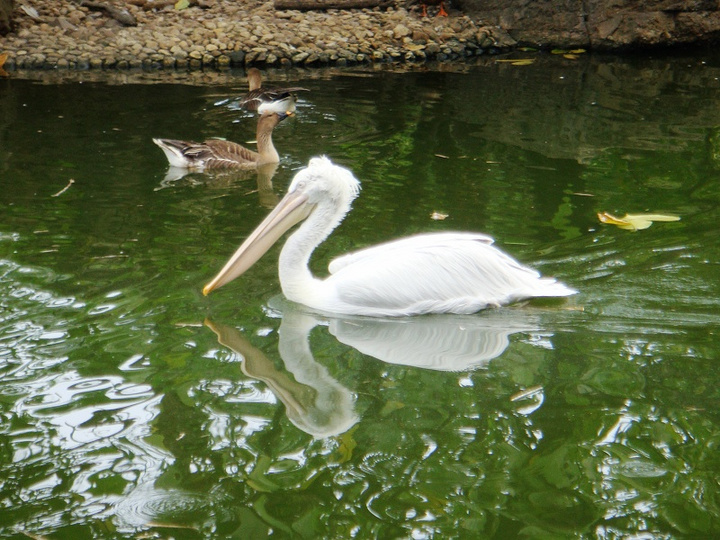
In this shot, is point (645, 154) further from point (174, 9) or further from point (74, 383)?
point (174, 9)

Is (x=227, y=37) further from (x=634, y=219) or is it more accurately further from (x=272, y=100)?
(x=634, y=219)

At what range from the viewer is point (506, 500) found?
2.74m

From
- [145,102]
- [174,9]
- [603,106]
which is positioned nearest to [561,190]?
[603,106]

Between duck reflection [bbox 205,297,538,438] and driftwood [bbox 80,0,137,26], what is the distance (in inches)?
292

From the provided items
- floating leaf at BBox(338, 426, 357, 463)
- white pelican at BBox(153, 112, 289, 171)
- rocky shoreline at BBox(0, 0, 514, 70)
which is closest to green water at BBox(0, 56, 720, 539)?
floating leaf at BBox(338, 426, 357, 463)

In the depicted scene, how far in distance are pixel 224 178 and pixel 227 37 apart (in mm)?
4475

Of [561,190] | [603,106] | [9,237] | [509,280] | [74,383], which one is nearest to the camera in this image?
[74,383]

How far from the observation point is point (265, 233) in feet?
13.9

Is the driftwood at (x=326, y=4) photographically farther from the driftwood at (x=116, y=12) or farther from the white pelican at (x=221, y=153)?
the white pelican at (x=221, y=153)

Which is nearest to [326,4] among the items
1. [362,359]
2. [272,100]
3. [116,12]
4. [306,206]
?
[116,12]

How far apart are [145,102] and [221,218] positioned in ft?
10.9

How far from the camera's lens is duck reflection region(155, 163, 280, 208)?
20.4 feet

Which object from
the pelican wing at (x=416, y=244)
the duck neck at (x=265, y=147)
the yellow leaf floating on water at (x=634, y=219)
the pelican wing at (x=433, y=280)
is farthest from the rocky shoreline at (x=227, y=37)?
the pelican wing at (x=433, y=280)

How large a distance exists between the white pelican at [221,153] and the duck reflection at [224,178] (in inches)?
1.7
